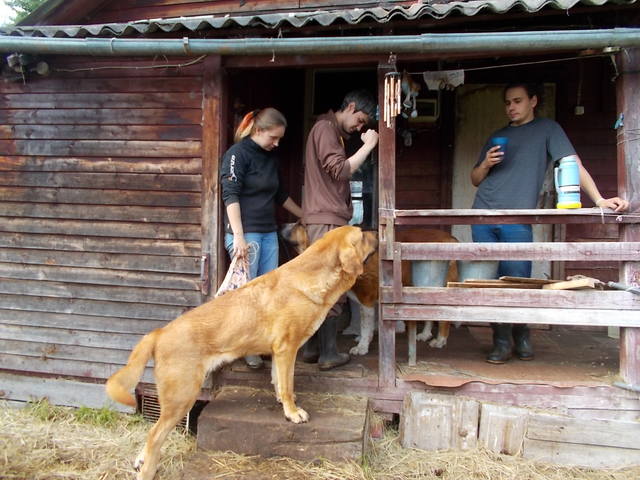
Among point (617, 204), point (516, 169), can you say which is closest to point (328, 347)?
point (516, 169)

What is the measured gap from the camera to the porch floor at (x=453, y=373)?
3.80 meters

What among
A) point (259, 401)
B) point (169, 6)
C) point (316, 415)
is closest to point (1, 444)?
point (259, 401)

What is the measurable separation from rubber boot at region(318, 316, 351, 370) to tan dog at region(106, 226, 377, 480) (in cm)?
54

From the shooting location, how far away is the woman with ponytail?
3883 millimetres

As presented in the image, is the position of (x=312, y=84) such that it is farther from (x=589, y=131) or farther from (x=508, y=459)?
(x=508, y=459)

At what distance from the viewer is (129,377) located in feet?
10.2

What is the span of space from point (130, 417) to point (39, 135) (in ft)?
9.91

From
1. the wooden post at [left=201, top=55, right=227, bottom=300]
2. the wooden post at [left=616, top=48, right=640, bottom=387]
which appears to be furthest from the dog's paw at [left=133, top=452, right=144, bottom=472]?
the wooden post at [left=616, top=48, right=640, bottom=387]

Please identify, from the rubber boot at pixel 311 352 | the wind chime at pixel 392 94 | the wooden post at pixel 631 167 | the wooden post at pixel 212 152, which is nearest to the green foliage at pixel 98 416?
the wooden post at pixel 212 152

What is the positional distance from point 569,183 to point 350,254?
190cm

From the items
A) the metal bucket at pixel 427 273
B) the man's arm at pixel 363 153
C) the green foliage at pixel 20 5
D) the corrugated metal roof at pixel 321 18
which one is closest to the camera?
the corrugated metal roof at pixel 321 18

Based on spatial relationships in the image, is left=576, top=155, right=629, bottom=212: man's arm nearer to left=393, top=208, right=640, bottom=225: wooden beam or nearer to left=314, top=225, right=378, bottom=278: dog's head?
left=393, top=208, right=640, bottom=225: wooden beam

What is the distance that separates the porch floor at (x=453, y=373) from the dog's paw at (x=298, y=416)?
1.80ft

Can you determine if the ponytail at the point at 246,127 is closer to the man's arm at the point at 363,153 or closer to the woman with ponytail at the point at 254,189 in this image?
the woman with ponytail at the point at 254,189
